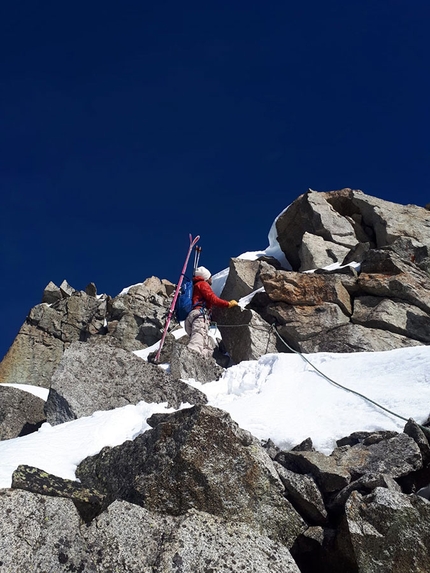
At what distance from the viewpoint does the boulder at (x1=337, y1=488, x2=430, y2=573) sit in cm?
459

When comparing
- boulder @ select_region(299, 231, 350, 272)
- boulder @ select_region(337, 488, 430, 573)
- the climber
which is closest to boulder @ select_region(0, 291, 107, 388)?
the climber

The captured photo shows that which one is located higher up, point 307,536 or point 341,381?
point 341,381

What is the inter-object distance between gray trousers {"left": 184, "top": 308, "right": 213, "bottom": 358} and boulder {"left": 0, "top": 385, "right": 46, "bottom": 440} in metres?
4.26

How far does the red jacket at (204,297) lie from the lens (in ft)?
46.3

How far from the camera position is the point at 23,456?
6488 millimetres

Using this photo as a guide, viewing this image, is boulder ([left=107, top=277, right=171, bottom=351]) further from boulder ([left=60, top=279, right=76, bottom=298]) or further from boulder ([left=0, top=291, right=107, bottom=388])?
boulder ([left=60, top=279, right=76, bottom=298])

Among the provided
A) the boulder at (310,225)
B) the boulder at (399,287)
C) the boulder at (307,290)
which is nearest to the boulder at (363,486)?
the boulder at (307,290)

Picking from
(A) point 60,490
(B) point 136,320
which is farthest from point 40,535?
(B) point 136,320

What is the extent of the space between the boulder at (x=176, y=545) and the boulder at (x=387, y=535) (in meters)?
0.58

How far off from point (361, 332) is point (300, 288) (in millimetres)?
2514

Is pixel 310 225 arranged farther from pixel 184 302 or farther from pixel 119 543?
pixel 119 543

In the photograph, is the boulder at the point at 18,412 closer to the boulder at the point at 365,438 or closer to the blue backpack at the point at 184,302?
the boulder at the point at 365,438

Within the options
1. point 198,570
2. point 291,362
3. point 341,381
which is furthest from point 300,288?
point 198,570

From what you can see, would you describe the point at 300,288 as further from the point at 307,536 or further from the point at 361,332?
the point at 307,536
